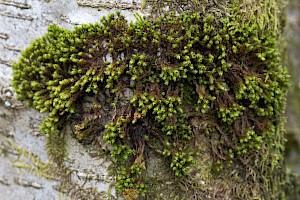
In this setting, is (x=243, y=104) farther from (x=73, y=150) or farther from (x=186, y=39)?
(x=73, y=150)

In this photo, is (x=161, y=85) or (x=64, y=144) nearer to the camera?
(x=161, y=85)

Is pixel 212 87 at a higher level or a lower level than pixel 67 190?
higher

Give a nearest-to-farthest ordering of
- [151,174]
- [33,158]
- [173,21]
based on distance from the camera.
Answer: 1. [173,21]
2. [151,174]
3. [33,158]

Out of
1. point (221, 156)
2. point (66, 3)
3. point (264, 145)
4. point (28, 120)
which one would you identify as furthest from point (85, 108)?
point (264, 145)

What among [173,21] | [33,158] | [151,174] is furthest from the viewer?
[33,158]

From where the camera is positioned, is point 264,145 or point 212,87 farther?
point 264,145

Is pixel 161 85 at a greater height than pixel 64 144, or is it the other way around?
pixel 161 85

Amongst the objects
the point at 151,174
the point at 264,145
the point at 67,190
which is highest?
the point at 264,145
